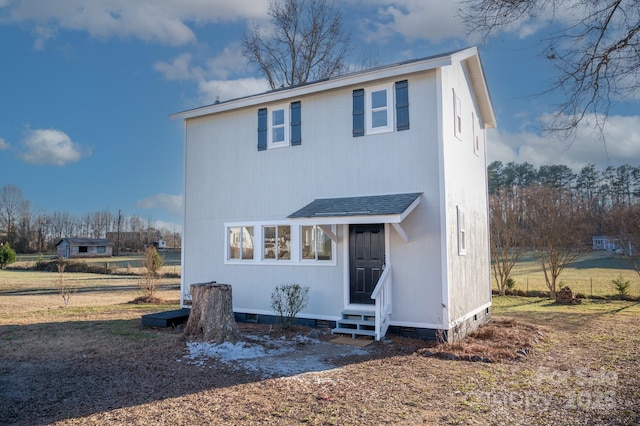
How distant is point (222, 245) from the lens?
11891 millimetres

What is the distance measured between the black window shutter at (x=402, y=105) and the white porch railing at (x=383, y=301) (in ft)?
10.3

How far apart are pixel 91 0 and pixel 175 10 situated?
2.31 meters

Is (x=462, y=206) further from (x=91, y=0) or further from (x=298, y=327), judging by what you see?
(x=91, y=0)

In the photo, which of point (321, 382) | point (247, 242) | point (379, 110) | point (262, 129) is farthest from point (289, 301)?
point (379, 110)

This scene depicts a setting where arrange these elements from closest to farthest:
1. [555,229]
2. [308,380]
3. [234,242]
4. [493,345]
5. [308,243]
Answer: [308,380] → [493,345] → [308,243] → [234,242] → [555,229]

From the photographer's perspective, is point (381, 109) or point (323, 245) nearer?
point (381, 109)

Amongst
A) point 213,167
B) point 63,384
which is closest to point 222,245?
point 213,167

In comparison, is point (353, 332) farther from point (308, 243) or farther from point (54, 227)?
point (54, 227)

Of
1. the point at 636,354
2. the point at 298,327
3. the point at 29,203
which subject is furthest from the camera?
the point at 29,203

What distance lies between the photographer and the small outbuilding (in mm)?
52156

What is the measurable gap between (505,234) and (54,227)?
199 feet

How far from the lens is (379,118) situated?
9.82 metres

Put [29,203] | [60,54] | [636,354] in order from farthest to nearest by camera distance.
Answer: [29,203] → [60,54] → [636,354]

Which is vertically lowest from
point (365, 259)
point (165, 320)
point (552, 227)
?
point (165, 320)
